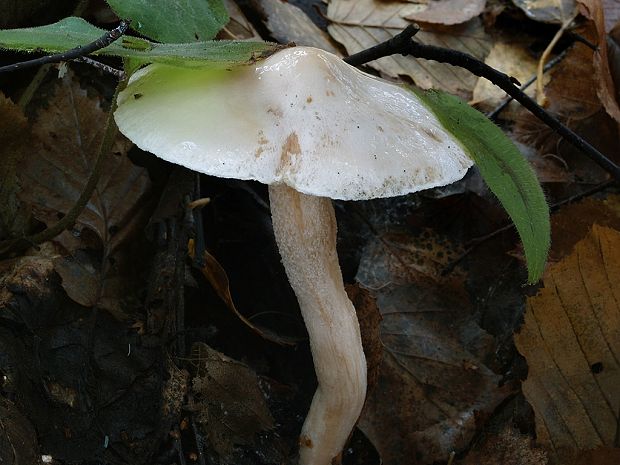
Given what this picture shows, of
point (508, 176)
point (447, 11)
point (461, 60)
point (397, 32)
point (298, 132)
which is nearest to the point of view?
point (298, 132)

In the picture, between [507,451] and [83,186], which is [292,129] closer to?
[83,186]

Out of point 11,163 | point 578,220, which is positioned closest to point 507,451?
point 578,220

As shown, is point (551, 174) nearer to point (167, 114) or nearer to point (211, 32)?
point (211, 32)

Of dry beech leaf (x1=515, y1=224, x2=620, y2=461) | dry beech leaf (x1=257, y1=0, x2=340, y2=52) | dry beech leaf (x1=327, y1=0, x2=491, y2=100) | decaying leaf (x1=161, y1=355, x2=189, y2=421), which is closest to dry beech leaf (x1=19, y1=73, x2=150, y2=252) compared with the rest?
decaying leaf (x1=161, y1=355, x2=189, y2=421)

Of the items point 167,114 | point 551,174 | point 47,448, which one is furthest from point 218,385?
point 551,174

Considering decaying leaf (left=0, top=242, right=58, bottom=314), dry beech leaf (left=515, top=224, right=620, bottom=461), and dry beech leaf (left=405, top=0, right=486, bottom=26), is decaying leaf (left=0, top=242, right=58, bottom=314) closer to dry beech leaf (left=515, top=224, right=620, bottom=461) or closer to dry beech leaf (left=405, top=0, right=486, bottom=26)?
dry beech leaf (left=515, top=224, right=620, bottom=461)

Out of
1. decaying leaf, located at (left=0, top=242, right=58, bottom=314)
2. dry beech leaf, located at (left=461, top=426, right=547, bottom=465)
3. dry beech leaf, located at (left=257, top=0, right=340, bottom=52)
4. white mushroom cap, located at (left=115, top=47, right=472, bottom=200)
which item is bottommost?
dry beech leaf, located at (left=461, top=426, right=547, bottom=465)
